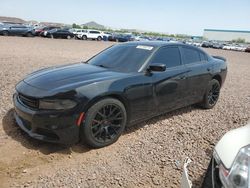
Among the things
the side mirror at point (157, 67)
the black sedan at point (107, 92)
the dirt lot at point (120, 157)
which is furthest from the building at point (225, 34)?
the side mirror at point (157, 67)

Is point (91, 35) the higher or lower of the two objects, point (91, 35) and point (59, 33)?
the lower

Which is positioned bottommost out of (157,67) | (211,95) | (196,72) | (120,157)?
(120,157)

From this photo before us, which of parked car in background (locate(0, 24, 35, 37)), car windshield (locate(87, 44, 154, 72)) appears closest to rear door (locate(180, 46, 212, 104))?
car windshield (locate(87, 44, 154, 72))

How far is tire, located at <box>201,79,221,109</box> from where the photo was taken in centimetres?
583

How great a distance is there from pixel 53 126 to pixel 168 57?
8.37 feet

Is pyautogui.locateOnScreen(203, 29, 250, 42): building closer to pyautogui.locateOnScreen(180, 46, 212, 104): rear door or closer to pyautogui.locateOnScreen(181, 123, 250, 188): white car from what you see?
pyautogui.locateOnScreen(180, 46, 212, 104): rear door

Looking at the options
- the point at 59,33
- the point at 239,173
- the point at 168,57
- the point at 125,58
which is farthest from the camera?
the point at 59,33

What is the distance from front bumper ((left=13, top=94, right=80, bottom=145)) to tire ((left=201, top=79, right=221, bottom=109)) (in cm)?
339

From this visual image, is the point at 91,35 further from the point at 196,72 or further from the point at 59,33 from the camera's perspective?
the point at 196,72

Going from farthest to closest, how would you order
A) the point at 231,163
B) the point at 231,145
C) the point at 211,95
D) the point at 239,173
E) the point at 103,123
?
1. the point at 211,95
2. the point at 103,123
3. the point at 231,145
4. the point at 231,163
5. the point at 239,173

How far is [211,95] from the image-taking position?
19.7ft

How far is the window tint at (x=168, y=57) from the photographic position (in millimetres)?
4651

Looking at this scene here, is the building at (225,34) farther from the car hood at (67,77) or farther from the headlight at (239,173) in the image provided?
the headlight at (239,173)

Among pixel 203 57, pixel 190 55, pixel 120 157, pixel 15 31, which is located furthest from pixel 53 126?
pixel 15 31
